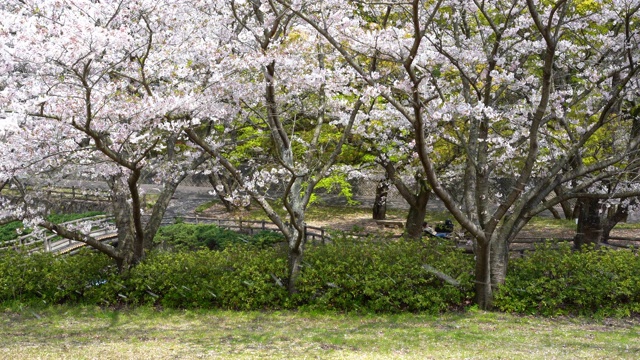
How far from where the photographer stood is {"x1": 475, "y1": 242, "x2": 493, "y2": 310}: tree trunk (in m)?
11.0

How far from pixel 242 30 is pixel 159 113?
408 cm

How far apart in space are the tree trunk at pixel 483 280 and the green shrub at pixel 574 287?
0.61 feet

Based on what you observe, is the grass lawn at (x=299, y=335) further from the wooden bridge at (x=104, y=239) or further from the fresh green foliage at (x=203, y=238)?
the fresh green foliage at (x=203, y=238)

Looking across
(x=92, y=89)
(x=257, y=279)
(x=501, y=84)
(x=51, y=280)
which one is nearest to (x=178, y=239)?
(x=51, y=280)

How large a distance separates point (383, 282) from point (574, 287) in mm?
3640

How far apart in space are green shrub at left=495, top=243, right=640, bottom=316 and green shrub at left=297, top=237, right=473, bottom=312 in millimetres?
969

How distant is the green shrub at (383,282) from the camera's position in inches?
451

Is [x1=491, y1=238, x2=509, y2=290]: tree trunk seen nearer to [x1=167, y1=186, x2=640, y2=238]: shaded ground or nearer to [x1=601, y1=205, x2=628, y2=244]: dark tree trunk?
[x1=167, y1=186, x2=640, y2=238]: shaded ground

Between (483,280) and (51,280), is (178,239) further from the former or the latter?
(483,280)

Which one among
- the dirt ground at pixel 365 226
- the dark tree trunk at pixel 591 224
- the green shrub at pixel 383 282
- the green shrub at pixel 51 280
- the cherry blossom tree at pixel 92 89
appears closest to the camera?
the cherry blossom tree at pixel 92 89

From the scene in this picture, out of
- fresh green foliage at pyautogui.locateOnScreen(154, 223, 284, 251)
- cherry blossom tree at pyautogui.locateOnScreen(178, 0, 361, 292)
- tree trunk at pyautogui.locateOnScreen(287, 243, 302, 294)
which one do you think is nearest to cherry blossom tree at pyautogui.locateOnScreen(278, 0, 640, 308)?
cherry blossom tree at pyautogui.locateOnScreen(178, 0, 361, 292)

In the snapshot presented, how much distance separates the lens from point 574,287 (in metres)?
11.3

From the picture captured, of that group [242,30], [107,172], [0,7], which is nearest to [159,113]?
[107,172]

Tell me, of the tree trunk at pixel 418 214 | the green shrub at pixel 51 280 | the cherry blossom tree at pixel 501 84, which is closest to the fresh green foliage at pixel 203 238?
the tree trunk at pixel 418 214
